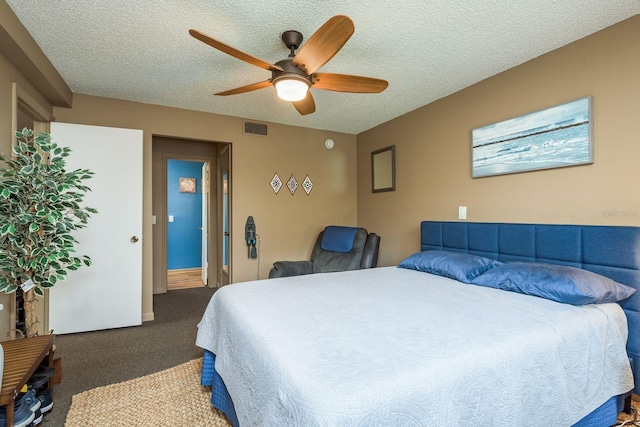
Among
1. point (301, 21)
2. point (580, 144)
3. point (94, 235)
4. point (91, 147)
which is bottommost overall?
point (94, 235)

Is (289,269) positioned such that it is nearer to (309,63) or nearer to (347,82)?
(347,82)

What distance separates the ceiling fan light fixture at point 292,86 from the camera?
195cm

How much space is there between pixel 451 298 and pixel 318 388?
126 cm

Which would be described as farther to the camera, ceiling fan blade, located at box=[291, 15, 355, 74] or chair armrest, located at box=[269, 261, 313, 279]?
chair armrest, located at box=[269, 261, 313, 279]

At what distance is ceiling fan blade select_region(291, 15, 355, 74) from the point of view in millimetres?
1478

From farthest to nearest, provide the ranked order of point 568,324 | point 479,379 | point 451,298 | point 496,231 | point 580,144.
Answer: point 496,231, point 580,144, point 451,298, point 568,324, point 479,379

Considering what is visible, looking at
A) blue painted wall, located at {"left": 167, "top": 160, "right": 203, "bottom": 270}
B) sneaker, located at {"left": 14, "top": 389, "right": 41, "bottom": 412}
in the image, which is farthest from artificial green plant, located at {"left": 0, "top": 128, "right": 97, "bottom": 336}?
blue painted wall, located at {"left": 167, "top": 160, "right": 203, "bottom": 270}

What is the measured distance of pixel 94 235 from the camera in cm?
310

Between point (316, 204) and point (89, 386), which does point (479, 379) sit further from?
point (316, 204)

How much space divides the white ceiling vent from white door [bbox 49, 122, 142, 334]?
4.16 ft

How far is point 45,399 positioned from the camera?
1797mm

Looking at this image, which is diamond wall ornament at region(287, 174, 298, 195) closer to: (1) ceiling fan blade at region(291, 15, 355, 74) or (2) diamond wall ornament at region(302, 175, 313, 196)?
(2) diamond wall ornament at region(302, 175, 313, 196)

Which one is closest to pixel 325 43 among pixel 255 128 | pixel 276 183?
pixel 255 128

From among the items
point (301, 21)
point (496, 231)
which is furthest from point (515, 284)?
point (301, 21)
